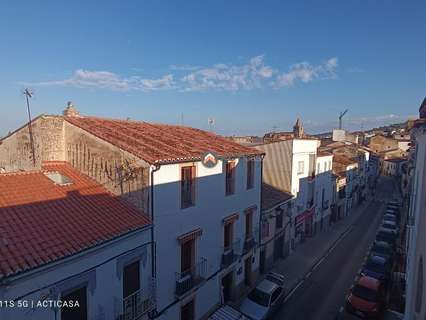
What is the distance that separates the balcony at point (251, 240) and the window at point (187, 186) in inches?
236

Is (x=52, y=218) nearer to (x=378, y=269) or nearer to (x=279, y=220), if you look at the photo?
(x=279, y=220)

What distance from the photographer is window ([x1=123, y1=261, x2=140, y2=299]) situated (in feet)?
33.9

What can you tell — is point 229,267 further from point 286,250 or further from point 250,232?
point 286,250

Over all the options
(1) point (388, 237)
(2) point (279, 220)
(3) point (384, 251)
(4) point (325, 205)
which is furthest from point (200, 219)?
(4) point (325, 205)

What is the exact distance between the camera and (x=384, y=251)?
2283 cm

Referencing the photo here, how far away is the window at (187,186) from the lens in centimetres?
1288

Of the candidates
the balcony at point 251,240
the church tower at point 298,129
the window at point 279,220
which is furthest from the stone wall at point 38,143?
the church tower at point 298,129

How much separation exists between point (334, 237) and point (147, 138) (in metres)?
22.9

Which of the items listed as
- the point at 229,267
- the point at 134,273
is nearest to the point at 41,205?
the point at 134,273

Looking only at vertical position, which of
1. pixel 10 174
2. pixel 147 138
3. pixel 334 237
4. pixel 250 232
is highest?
pixel 147 138

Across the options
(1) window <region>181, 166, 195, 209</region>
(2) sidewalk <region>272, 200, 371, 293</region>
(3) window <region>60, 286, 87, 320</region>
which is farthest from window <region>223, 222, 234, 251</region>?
(3) window <region>60, 286, 87, 320</region>

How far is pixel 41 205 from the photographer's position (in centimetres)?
977

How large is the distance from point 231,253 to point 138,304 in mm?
6536

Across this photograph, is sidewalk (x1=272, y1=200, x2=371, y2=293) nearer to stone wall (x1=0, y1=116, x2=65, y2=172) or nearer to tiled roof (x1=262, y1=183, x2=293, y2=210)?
tiled roof (x1=262, y1=183, x2=293, y2=210)
